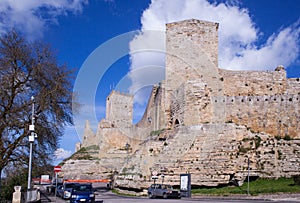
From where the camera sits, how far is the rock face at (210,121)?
24.1 m

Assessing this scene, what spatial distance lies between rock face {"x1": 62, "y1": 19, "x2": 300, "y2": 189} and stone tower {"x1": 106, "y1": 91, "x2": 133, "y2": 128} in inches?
822

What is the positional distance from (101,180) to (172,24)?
2047cm

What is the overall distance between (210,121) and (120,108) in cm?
3504

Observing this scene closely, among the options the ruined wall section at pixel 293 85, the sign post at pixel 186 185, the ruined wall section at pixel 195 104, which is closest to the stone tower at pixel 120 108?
the ruined wall section at pixel 195 104

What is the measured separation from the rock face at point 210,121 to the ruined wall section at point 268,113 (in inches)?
2.6

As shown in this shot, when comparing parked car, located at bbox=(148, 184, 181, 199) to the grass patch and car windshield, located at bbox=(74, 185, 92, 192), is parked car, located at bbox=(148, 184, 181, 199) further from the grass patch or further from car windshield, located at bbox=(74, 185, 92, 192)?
car windshield, located at bbox=(74, 185, 92, 192)

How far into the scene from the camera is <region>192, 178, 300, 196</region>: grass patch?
789 inches

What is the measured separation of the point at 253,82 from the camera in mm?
33094

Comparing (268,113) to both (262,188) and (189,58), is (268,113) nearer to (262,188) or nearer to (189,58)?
(262,188)

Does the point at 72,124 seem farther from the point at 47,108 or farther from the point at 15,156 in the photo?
the point at 15,156

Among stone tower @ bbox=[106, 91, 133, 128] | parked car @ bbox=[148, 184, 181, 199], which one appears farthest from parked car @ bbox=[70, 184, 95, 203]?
stone tower @ bbox=[106, 91, 133, 128]

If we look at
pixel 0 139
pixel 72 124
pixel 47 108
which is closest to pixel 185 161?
pixel 72 124

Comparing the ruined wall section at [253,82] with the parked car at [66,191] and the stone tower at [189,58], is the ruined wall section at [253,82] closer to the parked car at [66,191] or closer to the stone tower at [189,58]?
the stone tower at [189,58]

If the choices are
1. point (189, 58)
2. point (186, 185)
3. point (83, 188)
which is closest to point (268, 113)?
point (186, 185)
